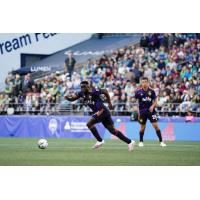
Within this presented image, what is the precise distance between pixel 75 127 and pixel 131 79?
275 centimetres

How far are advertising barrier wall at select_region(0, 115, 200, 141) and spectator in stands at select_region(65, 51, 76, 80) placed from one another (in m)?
2.54

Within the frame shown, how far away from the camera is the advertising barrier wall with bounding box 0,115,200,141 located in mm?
21609

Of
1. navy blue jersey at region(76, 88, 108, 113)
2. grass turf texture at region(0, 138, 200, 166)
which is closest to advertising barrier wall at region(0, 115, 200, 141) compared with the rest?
grass turf texture at region(0, 138, 200, 166)

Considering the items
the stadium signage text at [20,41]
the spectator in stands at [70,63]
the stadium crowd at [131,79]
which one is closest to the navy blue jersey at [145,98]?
the stadium crowd at [131,79]

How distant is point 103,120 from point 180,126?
225 inches

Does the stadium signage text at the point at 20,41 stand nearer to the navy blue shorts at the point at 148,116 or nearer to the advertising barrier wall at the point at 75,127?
the advertising barrier wall at the point at 75,127

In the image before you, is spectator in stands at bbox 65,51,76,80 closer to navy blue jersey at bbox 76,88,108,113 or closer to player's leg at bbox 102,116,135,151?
navy blue jersey at bbox 76,88,108,113

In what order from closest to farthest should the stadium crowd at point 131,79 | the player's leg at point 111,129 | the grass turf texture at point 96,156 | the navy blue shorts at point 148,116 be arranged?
the grass turf texture at point 96,156 → the player's leg at point 111,129 → the navy blue shorts at point 148,116 → the stadium crowd at point 131,79

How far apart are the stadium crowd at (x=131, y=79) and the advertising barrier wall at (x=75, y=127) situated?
59cm

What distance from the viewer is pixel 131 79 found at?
24.1 meters

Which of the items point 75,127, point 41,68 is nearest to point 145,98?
point 75,127

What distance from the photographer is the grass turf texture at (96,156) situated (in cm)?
1365

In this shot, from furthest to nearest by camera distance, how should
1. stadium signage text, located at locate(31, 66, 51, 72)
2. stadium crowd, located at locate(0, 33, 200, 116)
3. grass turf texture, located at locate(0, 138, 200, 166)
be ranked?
1. stadium signage text, located at locate(31, 66, 51, 72)
2. stadium crowd, located at locate(0, 33, 200, 116)
3. grass turf texture, located at locate(0, 138, 200, 166)
